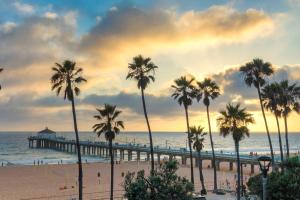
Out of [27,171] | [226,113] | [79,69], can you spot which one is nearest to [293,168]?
[226,113]

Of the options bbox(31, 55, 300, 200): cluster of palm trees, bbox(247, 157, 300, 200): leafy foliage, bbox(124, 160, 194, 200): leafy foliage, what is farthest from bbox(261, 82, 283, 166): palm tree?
bbox(124, 160, 194, 200): leafy foliage

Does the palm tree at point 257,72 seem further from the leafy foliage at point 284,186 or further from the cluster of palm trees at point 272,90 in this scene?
the leafy foliage at point 284,186

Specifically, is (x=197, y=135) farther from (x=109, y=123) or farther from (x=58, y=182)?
(x=58, y=182)

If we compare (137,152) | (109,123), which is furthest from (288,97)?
(137,152)

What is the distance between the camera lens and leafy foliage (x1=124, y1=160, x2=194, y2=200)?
51.9 feet

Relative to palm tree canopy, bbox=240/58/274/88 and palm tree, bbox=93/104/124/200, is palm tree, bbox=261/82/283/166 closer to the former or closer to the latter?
palm tree canopy, bbox=240/58/274/88

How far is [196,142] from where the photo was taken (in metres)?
48.1

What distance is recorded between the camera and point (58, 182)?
64.6 meters

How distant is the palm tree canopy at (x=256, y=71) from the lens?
4297cm

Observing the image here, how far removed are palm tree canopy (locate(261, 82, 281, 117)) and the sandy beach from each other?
10.9 m

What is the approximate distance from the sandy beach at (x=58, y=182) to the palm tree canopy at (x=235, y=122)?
7.04 meters

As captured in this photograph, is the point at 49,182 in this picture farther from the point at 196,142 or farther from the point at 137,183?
the point at 137,183

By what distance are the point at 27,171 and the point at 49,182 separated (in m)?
17.9

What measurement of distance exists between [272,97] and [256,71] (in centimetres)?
330
